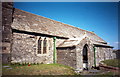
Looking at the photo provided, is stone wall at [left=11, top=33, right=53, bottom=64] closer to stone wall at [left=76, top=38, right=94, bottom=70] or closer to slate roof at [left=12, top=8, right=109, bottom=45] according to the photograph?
slate roof at [left=12, top=8, right=109, bottom=45]

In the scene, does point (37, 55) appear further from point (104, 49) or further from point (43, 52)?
point (104, 49)

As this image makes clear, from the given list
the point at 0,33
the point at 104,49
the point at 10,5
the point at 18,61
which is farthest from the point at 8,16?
the point at 104,49

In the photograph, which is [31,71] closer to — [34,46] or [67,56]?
[34,46]

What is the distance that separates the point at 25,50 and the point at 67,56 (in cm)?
522

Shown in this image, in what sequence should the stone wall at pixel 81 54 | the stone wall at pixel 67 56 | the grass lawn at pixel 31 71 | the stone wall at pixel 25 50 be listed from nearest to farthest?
the grass lawn at pixel 31 71
the stone wall at pixel 25 50
the stone wall at pixel 81 54
the stone wall at pixel 67 56

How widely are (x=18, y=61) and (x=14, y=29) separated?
3597 mm

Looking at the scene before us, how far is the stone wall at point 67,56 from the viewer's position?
401 inches

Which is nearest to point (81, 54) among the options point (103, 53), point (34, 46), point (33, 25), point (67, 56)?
point (67, 56)

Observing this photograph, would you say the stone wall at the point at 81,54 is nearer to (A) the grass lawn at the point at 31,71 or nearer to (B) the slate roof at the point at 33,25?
(B) the slate roof at the point at 33,25

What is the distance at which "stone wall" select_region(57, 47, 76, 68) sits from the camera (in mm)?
10195

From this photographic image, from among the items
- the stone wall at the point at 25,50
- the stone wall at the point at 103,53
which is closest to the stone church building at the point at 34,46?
the stone wall at the point at 25,50

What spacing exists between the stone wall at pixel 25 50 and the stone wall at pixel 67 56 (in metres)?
1.86

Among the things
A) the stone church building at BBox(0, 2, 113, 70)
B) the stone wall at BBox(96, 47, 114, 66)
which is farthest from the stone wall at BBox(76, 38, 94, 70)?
the stone wall at BBox(96, 47, 114, 66)

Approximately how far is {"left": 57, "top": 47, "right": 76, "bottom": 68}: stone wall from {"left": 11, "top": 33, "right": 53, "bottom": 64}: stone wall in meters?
1.86
